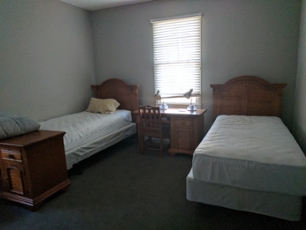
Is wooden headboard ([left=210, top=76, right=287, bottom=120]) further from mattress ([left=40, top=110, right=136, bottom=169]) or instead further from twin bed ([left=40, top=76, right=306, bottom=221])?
mattress ([left=40, top=110, right=136, bottom=169])

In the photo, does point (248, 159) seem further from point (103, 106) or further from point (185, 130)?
point (103, 106)

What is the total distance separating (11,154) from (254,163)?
2.23 meters

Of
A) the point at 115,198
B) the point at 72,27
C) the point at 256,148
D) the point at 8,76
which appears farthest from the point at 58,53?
the point at 256,148

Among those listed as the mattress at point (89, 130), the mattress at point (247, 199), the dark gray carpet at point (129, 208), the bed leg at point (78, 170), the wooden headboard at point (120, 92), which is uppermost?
the wooden headboard at point (120, 92)

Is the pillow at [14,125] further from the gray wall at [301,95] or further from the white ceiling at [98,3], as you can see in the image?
the gray wall at [301,95]

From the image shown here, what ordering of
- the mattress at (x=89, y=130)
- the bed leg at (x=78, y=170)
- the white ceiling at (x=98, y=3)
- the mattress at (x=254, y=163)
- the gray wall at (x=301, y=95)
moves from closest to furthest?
the mattress at (x=254, y=163)
the gray wall at (x=301, y=95)
the mattress at (x=89, y=130)
the bed leg at (x=78, y=170)
the white ceiling at (x=98, y=3)

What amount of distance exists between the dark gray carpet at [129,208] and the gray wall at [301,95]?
1.18 meters

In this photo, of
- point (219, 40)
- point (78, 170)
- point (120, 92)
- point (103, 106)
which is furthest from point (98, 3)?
point (78, 170)

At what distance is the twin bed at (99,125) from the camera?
2.86 meters

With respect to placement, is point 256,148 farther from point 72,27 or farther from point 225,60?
point 72,27

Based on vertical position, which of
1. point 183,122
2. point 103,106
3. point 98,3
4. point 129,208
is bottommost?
point 129,208

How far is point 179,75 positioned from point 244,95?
116 cm

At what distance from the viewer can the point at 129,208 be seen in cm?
214

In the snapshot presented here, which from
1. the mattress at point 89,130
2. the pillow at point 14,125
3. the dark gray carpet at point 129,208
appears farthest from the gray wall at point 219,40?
the pillow at point 14,125
